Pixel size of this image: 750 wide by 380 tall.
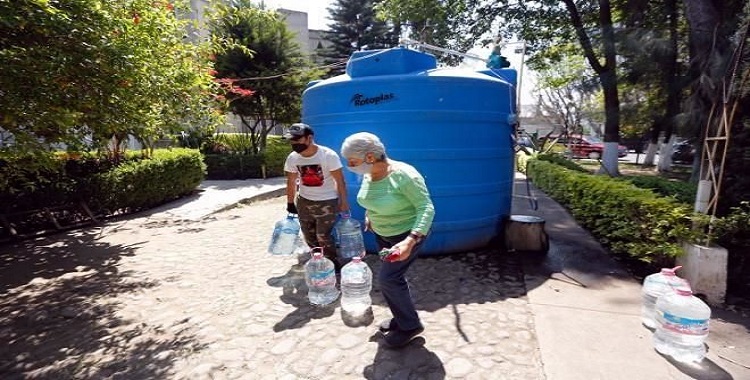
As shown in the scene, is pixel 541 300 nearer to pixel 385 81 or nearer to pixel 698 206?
pixel 698 206

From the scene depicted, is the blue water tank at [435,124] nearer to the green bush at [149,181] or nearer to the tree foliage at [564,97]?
the green bush at [149,181]

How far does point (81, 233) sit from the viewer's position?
20.9 feet

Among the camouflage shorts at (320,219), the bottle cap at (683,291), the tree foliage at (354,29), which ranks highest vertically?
the tree foliage at (354,29)

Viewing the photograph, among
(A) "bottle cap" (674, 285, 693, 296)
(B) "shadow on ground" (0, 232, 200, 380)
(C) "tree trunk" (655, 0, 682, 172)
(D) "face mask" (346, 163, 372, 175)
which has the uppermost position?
(C) "tree trunk" (655, 0, 682, 172)

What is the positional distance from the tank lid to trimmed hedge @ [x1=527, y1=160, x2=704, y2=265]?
2781mm

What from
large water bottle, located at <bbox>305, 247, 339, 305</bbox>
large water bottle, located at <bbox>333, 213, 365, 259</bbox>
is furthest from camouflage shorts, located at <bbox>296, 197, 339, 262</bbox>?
large water bottle, located at <bbox>333, 213, 365, 259</bbox>

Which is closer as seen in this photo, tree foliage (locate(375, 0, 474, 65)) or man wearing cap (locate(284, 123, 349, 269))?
man wearing cap (locate(284, 123, 349, 269))

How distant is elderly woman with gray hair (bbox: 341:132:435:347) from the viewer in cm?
240

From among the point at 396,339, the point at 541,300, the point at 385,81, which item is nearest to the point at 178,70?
the point at 385,81

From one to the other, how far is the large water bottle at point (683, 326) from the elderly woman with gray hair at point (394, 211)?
5.41ft

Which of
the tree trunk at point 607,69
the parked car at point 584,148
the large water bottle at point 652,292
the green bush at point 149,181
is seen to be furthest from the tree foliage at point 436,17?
the parked car at point 584,148

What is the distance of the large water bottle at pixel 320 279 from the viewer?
3.47 meters

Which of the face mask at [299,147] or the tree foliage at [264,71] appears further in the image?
the tree foliage at [264,71]

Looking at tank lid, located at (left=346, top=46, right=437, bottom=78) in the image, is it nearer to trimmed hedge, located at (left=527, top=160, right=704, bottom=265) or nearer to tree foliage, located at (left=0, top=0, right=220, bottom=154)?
tree foliage, located at (left=0, top=0, right=220, bottom=154)
